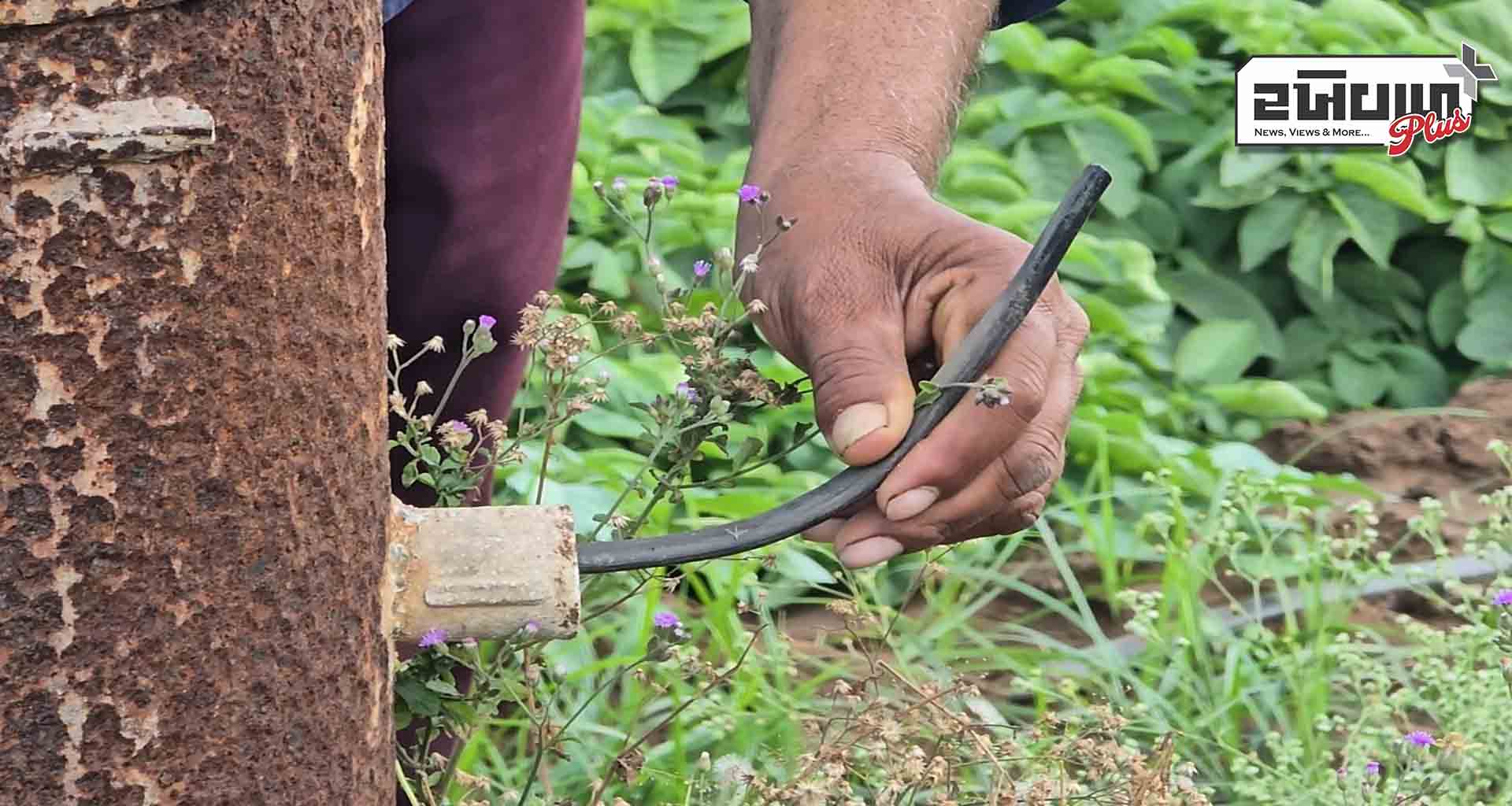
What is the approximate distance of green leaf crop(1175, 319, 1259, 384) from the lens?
4078 mm

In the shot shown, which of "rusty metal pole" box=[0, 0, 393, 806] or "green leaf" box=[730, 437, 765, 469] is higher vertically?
"rusty metal pole" box=[0, 0, 393, 806]

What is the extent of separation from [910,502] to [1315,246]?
3.21 m

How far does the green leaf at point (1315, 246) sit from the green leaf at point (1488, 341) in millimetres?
342

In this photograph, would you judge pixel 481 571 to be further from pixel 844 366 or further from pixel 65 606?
pixel 844 366

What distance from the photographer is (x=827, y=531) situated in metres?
1.54

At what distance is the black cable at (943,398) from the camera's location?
3.99ft

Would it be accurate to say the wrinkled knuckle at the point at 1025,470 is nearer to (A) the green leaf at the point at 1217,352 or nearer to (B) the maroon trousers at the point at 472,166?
(B) the maroon trousers at the point at 472,166

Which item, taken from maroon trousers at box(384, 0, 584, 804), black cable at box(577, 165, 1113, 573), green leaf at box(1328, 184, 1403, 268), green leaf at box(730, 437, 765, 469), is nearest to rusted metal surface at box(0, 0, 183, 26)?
black cable at box(577, 165, 1113, 573)

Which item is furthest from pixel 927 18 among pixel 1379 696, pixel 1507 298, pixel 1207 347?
pixel 1507 298

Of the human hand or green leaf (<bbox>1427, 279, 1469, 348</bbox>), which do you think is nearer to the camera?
the human hand

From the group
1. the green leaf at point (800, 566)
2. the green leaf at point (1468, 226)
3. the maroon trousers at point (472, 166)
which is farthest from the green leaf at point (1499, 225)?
the maroon trousers at point (472, 166)

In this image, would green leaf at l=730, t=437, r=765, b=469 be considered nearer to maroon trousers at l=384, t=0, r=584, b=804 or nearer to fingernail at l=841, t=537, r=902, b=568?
fingernail at l=841, t=537, r=902, b=568

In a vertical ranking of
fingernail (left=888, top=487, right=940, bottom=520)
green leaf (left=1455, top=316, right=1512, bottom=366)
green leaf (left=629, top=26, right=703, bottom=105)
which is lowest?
green leaf (left=1455, top=316, right=1512, bottom=366)

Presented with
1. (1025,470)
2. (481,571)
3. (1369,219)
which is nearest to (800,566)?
(1025,470)
